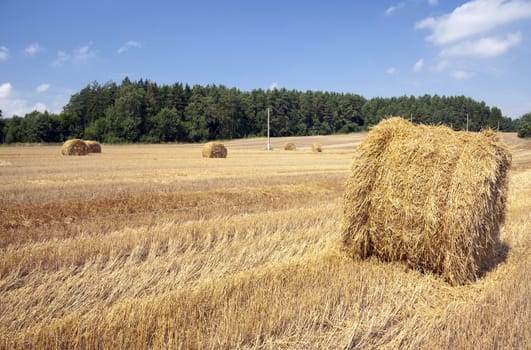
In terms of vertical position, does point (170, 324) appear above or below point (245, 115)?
below

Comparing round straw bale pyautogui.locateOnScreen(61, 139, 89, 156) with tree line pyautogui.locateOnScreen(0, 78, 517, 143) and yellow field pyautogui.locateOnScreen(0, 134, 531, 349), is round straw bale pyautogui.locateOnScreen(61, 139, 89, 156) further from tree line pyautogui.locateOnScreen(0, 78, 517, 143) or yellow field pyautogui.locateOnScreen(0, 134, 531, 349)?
tree line pyautogui.locateOnScreen(0, 78, 517, 143)

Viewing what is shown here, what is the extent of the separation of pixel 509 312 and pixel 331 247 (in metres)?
2.76

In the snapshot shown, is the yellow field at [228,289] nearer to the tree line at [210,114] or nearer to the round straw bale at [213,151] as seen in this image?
the round straw bale at [213,151]

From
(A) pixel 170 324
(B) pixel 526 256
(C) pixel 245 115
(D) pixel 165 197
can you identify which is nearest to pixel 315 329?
(A) pixel 170 324

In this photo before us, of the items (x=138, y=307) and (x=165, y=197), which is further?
(x=165, y=197)

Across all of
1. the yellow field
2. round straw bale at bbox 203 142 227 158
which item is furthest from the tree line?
the yellow field

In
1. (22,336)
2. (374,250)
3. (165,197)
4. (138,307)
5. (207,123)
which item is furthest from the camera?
(207,123)

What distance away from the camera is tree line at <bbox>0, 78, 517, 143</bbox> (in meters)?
71.6

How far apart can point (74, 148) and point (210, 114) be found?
53347 mm

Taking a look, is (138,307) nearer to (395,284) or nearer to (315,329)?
(315,329)

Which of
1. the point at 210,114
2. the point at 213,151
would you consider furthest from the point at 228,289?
the point at 210,114

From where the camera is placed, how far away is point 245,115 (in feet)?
299

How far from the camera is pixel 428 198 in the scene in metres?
5.21

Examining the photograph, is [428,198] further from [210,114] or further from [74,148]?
[210,114]
